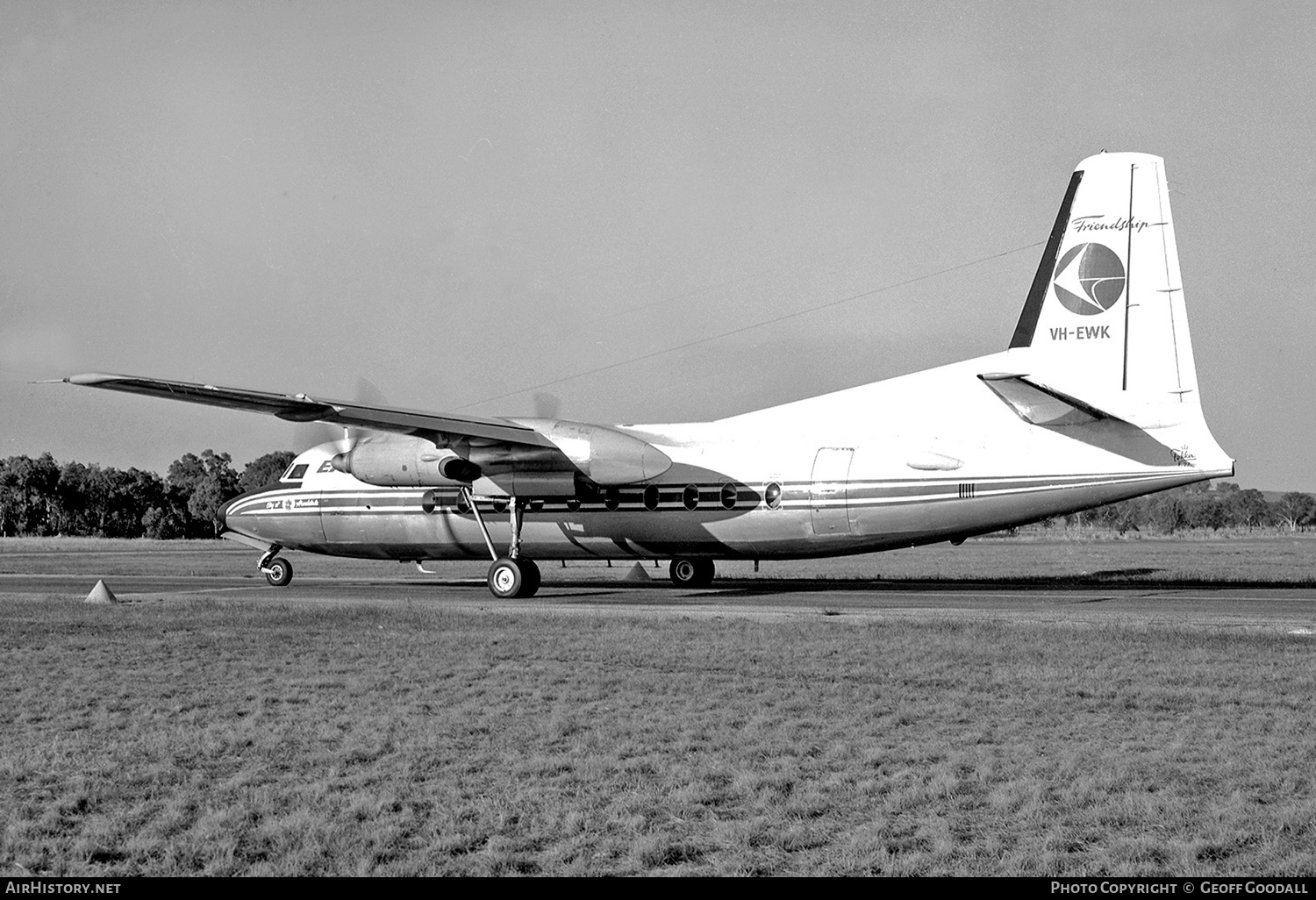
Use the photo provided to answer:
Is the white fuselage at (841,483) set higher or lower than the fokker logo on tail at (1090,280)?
lower

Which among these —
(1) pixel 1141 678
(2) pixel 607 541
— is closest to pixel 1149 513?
(2) pixel 607 541

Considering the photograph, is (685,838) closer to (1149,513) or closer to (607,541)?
(607,541)

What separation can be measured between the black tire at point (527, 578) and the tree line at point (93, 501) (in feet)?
242

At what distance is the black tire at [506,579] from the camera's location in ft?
75.7

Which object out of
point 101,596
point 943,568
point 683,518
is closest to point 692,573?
point 683,518

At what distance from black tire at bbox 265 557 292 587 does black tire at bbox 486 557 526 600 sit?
7334 millimetres

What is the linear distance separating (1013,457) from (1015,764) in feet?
42.6

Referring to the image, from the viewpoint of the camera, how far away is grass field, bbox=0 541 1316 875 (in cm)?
582

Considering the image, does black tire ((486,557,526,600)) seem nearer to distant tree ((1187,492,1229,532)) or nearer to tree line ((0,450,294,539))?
tree line ((0,450,294,539))

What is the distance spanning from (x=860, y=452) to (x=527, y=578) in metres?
7.21

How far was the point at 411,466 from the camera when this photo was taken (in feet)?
78.3

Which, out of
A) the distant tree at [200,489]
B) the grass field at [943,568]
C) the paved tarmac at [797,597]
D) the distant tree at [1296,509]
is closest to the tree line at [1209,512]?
the distant tree at [1296,509]

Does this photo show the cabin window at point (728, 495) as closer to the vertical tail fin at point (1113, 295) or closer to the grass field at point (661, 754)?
the vertical tail fin at point (1113, 295)

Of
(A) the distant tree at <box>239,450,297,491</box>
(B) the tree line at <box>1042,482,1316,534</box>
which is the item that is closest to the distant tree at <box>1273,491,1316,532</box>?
(B) the tree line at <box>1042,482,1316,534</box>
